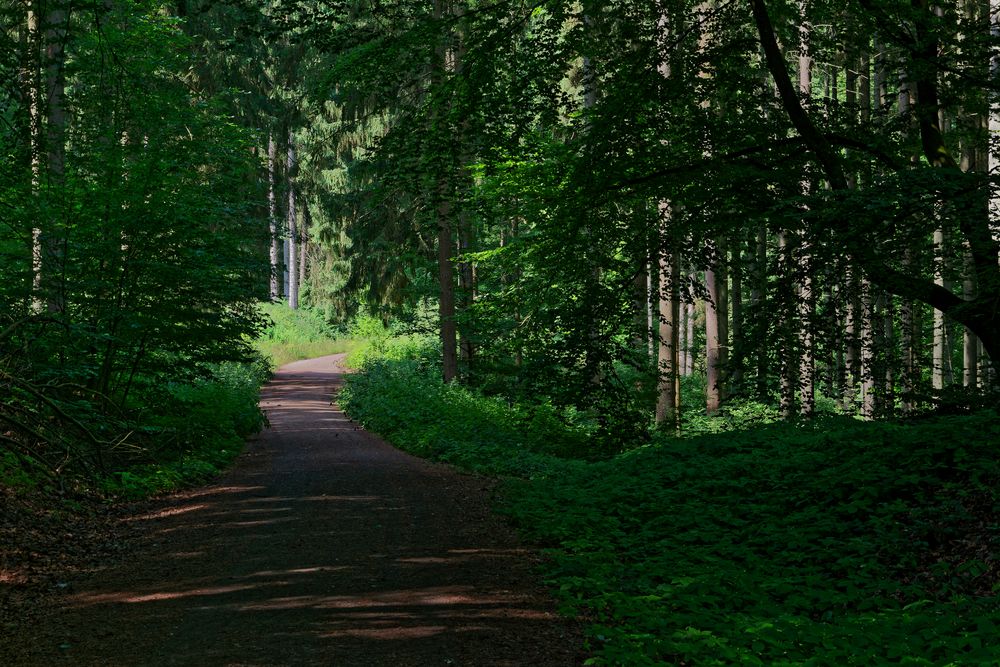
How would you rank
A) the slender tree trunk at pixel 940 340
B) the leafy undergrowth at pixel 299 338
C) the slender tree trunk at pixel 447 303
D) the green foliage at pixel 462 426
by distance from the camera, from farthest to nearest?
the leafy undergrowth at pixel 299 338, the slender tree trunk at pixel 447 303, the green foliage at pixel 462 426, the slender tree trunk at pixel 940 340

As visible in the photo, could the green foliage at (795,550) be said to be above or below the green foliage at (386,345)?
below

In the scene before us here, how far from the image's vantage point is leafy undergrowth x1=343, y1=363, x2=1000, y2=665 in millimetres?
5070

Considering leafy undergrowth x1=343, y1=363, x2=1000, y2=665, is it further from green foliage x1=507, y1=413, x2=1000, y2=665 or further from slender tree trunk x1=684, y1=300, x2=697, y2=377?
slender tree trunk x1=684, y1=300, x2=697, y2=377

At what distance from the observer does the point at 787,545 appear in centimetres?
736

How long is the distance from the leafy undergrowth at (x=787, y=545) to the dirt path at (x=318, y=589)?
20.4 inches

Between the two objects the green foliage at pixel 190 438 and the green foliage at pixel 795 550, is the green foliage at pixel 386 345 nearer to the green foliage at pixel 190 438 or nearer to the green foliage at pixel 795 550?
the green foliage at pixel 190 438

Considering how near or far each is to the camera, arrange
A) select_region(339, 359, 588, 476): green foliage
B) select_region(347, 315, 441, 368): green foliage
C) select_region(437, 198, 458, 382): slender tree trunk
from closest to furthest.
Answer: select_region(339, 359, 588, 476): green foliage → select_region(437, 198, 458, 382): slender tree trunk → select_region(347, 315, 441, 368): green foliage

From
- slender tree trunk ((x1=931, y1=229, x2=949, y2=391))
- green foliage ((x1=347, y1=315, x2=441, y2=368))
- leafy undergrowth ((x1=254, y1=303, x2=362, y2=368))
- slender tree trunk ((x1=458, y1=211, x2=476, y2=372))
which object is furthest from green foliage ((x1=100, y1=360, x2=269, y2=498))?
leafy undergrowth ((x1=254, y1=303, x2=362, y2=368))

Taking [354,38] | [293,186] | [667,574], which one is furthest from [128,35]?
[293,186]

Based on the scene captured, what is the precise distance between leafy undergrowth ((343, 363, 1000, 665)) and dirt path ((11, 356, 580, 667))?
1.70 feet

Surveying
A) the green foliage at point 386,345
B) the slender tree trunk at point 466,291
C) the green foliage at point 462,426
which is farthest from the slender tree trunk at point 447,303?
the green foliage at point 386,345

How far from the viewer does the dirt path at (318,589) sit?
5094mm

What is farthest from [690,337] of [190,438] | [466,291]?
[190,438]

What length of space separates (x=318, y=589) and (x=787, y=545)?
4.19m
